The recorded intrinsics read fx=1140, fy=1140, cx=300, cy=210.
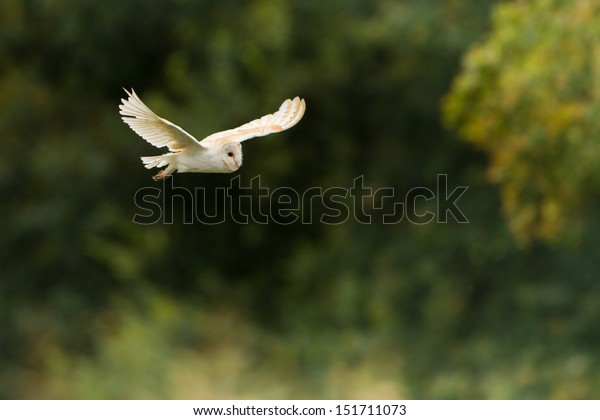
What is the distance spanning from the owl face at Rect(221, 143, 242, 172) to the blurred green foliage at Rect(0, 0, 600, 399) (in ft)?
17.5

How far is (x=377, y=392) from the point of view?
6.88 meters

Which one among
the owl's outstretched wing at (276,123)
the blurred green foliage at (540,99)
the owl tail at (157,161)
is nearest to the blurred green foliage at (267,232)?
the blurred green foliage at (540,99)

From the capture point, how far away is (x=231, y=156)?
8.52 ft

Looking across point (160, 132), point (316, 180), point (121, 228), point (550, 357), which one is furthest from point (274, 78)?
point (160, 132)

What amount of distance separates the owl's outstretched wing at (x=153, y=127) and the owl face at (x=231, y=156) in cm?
7

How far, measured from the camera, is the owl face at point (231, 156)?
2.55 m

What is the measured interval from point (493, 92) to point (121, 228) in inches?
170

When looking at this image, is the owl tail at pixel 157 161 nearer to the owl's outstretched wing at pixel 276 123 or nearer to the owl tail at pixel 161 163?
the owl tail at pixel 161 163

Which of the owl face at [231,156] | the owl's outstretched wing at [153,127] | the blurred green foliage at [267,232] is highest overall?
the blurred green foliage at [267,232]

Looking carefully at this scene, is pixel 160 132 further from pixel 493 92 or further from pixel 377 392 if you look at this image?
pixel 377 392

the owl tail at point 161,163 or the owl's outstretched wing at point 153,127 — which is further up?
the owl's outstretched wing at point 153,127

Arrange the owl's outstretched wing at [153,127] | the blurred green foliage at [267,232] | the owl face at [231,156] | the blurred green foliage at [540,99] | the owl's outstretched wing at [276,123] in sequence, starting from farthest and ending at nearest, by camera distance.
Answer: the blurred green foliage at [267,232] → the blurred green foliage at [540,99] → the owl's outstretched wing at [276,123] → the owl's outstretched wing at [153,127] → the owl face at [231,156]

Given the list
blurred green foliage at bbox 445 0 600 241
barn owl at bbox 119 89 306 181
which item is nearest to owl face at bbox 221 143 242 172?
barn owl at bbox 119 89 306 181

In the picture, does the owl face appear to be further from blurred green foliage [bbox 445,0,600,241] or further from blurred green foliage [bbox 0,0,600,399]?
blurred green foliage [bbox 0,0,600,399]
